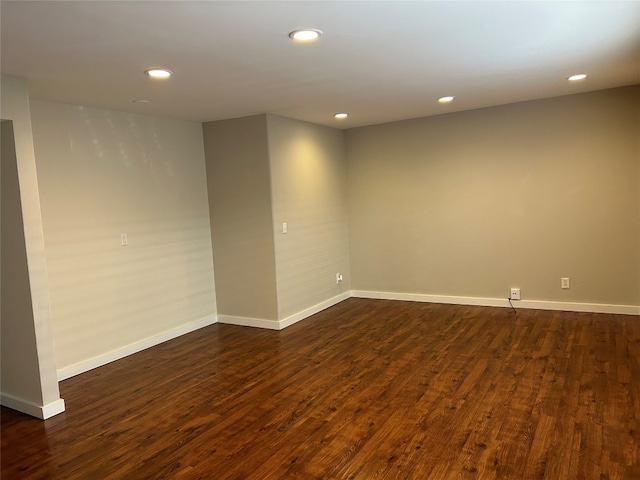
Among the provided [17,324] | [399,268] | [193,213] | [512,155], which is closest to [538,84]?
[512,155]

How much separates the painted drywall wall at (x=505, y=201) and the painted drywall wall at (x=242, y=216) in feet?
5.49

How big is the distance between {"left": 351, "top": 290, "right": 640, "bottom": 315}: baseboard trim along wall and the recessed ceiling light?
3928 millimetres

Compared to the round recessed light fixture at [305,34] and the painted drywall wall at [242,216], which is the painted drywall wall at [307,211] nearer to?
the painted drywall wall at [242,216]

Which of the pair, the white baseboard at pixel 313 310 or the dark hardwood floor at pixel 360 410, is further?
the white baseboard at pixel 313 310

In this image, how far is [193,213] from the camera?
16.1 feet

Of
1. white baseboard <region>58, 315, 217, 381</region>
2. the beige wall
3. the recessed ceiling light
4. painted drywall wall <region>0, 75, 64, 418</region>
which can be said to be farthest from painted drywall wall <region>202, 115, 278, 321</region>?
the beige wall

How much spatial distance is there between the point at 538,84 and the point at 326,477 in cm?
364

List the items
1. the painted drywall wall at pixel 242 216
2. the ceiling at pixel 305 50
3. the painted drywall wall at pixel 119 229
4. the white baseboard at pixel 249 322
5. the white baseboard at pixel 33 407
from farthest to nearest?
the white baseboard at pixel 249 322
the painted drywall wall at pixel 242 216
the painted drywall wall at pixel 119 229
the white baseboard at pixel 33 407
the ceiling at pixel 305 50

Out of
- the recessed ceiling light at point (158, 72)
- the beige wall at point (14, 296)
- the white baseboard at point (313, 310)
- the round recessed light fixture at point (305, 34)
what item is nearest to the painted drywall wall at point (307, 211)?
the white baseboard at point (313, 310)

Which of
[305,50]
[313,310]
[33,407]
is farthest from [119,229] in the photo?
[305,50]

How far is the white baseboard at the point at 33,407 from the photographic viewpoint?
9.87 ft

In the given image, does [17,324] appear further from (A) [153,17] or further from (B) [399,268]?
(B) [399,268]

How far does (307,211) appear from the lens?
17.4 ft

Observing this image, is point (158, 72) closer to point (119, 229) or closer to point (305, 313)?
point (119, 229)
